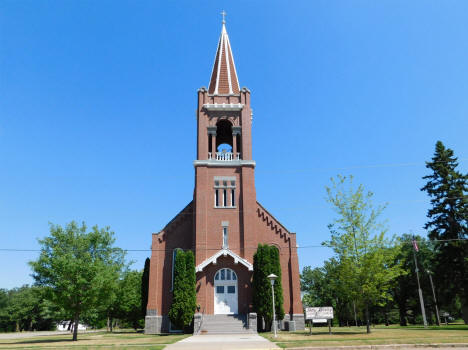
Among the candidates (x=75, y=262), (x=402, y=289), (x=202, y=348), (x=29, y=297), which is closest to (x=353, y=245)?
(x=202, y=348)

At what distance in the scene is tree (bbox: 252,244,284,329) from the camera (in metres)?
25.3

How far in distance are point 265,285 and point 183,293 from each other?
5856mm

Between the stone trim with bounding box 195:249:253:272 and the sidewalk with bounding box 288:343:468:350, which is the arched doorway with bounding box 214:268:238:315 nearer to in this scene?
the stone trim with bounding box 195:249:253:272

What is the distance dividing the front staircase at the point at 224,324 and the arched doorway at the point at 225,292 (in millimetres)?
981

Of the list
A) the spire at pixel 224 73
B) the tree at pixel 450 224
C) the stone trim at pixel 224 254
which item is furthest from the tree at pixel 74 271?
the tree at pixel 450 224

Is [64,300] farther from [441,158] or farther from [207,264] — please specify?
[441,158]

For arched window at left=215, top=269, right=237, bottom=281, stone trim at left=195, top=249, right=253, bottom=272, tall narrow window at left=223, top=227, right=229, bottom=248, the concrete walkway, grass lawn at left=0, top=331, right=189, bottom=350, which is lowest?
grass lawn at left=0, top=331, right=189, bottom=350

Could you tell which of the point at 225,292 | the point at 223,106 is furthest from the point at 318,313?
the point at 223,106

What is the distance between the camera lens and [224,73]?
35719 millimetres

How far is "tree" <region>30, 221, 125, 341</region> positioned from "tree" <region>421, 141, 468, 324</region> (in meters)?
25.5

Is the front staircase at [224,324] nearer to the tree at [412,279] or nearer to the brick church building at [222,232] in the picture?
the brick church building at [222,232]

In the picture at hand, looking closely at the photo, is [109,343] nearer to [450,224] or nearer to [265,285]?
[265,285]

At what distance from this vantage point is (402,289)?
49.1 m

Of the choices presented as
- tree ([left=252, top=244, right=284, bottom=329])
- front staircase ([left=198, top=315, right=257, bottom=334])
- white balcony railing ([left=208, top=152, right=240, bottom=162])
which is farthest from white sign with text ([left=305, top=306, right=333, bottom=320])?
white balcony railing ([left=208, top=152, right=240, bottom=162])
